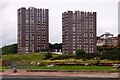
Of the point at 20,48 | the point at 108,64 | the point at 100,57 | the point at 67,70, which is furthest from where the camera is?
the point at 20,48

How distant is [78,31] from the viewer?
38562mm

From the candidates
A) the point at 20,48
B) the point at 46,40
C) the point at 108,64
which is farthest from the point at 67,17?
the point at 108,64

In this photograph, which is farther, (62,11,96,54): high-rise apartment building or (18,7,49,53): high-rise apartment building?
(18,7,49,53): high-rise apartment building

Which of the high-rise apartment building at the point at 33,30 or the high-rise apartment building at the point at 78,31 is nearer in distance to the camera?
the high-rise apartment building at the point at 78,31

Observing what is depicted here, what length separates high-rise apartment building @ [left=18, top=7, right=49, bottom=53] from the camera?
127 feet

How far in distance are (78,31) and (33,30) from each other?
551cm

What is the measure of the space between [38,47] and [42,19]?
3.46 m

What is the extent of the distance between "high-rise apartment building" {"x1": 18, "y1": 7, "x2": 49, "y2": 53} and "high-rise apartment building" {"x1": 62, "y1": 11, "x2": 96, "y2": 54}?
2383 millimetres

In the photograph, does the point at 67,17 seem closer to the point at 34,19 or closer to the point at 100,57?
the point at 34,19

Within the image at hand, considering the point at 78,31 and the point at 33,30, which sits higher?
the point at 33,30

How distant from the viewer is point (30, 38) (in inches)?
1538

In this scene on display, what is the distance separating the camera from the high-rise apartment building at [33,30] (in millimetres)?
38719

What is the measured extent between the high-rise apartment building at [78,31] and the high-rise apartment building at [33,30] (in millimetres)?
2383

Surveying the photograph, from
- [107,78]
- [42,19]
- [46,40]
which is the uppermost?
[42,19]
